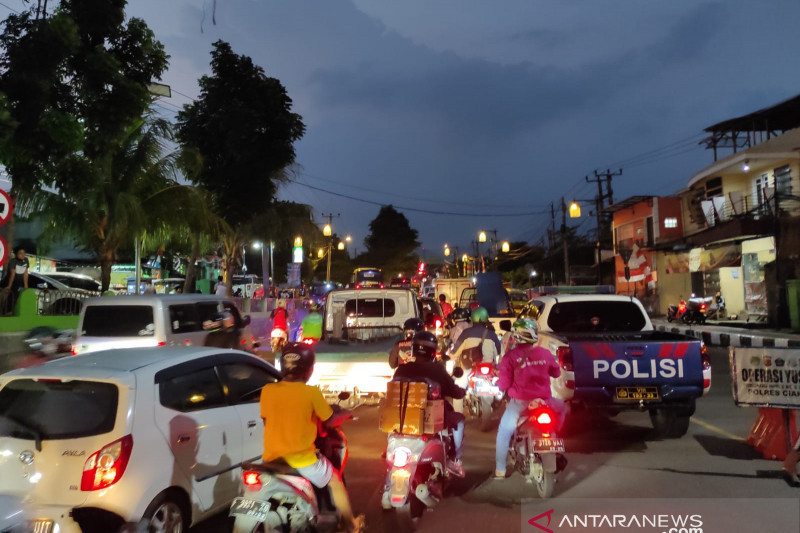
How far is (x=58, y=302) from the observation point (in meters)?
16.8

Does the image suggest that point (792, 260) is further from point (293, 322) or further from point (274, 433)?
point (274, 433)

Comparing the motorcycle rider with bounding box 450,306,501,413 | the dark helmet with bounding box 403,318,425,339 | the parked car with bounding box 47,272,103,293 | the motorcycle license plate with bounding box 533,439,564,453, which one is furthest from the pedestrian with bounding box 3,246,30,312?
the motorcycle license plate with bounding box 533,439,564,453

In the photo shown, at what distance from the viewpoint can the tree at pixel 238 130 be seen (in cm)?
2197

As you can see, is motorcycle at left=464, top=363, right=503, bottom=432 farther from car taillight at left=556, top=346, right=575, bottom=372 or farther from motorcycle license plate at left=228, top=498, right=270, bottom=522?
motorcycle license plate at left=228, top=498, right=270, bottom=522

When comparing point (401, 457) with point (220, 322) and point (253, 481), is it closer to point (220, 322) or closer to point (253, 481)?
point (253, 481)

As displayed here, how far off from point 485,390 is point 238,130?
15.9 m

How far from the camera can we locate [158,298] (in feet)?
32.2

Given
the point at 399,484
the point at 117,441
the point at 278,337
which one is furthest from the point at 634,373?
the point at 278,337

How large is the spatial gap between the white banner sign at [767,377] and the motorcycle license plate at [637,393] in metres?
0.88

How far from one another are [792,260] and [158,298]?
23529 mm

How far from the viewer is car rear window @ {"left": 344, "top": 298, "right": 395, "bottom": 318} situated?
12.8 meters

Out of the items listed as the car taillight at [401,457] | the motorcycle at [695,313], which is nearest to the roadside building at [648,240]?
the motorcycle at [695,313]

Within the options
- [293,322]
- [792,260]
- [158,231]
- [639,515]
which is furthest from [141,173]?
[792,260]

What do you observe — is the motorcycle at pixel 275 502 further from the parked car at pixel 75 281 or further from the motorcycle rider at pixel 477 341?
the parked car at pixel 75 281
